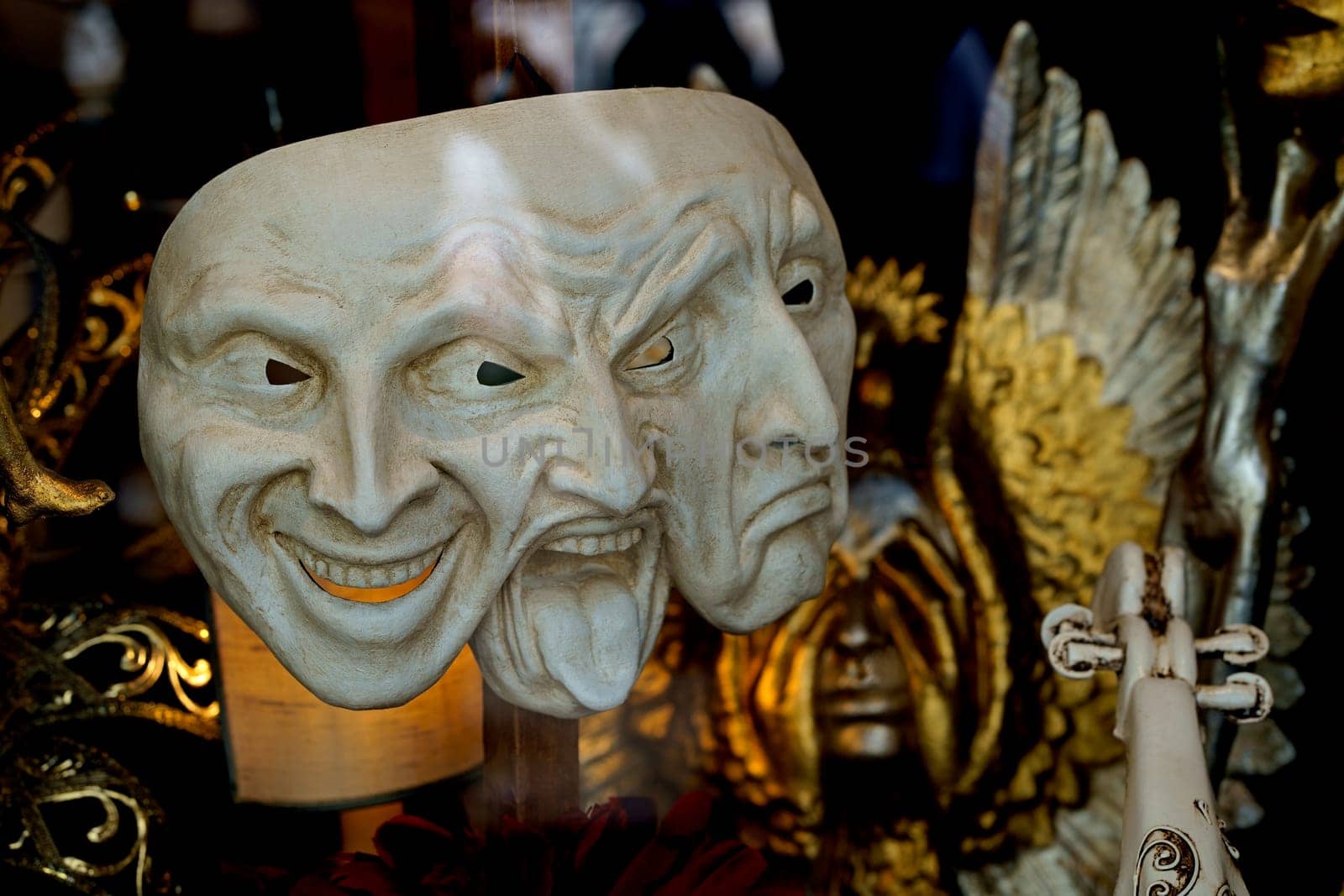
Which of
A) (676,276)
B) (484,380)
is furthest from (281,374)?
(676,276)

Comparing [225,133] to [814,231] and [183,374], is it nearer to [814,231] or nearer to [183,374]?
[183,374]

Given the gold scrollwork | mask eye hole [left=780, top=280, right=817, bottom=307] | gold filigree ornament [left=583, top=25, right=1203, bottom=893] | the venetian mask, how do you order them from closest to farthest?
the gold scrollwork
mask eye hole [left=780, top=280, right=817, bottom=307]
the venetian mask
gold filigree ornament [left=583, top=25, right=1203, bottom=893]

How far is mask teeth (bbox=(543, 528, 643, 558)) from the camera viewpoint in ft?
1.96

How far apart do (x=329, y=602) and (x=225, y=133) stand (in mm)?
271

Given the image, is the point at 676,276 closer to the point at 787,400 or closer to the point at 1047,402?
the point at 787,400

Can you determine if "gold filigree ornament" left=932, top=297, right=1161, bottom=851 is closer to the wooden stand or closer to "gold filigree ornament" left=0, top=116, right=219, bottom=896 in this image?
the wooden stand

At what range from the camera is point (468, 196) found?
1.77 ft

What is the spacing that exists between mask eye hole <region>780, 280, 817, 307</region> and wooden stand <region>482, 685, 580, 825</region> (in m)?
0.29

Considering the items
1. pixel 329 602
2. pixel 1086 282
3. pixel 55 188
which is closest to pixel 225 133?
pixel 55 188

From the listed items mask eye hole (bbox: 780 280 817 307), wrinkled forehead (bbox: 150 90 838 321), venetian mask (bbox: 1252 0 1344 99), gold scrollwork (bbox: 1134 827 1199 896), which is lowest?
gold scrollwork (bbox: 1134 827 1199 896)

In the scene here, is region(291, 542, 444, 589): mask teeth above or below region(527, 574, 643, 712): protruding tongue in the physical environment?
above

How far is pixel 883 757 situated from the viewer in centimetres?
103

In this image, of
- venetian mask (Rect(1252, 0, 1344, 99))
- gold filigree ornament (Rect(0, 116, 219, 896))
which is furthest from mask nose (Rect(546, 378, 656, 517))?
venetian mask (Rect(1252, 0, 1344, 99))

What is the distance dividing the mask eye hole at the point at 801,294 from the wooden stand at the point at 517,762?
0.97 ft
